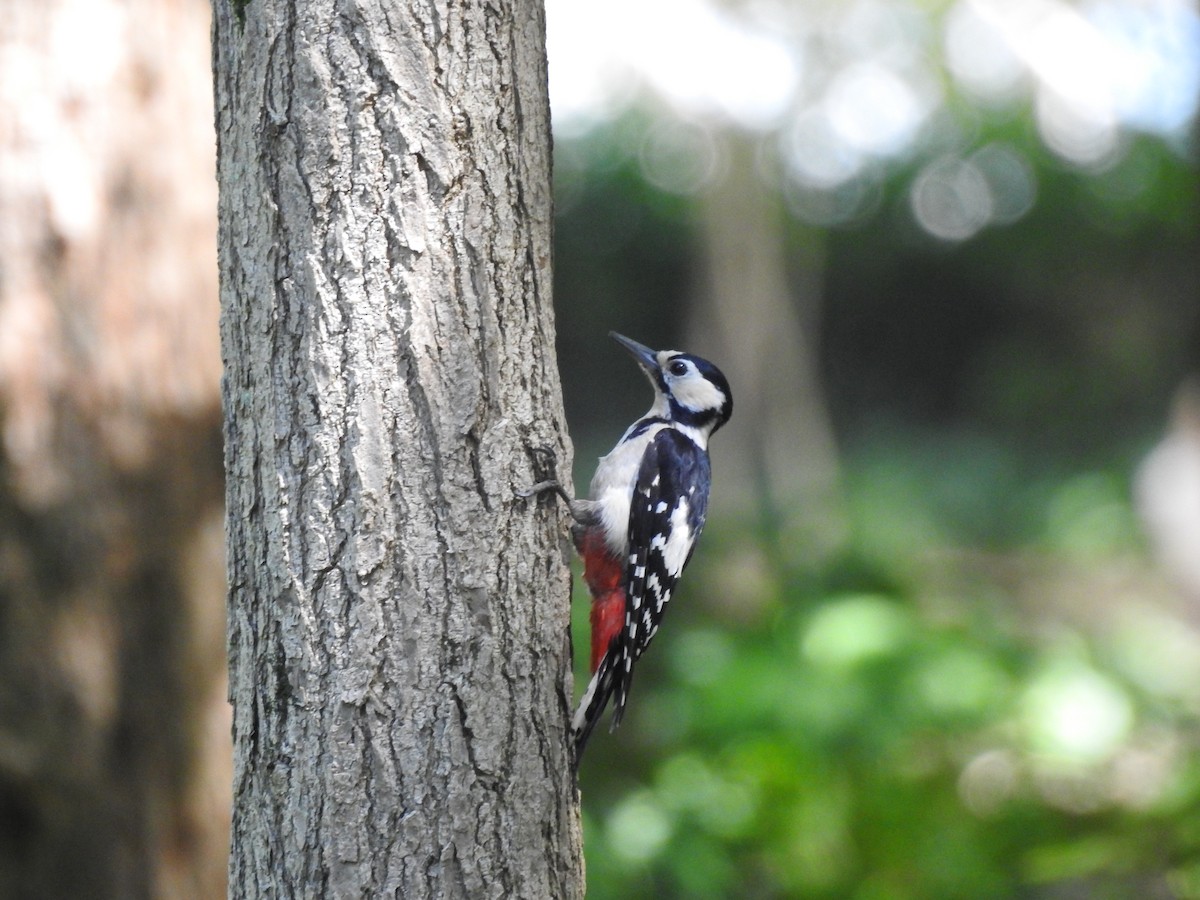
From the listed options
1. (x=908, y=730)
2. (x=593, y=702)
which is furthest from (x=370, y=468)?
(x=908, y=730)

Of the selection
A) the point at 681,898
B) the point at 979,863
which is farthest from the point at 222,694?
the point at 979,863

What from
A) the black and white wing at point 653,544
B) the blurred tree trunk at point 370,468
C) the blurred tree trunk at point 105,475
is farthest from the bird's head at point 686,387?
the blurred tree trunk at point 370,468

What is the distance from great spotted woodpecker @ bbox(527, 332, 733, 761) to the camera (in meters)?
3.02

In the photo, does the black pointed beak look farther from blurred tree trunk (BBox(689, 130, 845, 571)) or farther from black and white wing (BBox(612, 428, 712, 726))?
blurred tree trunk (BBox(689, 130, 845, 571))

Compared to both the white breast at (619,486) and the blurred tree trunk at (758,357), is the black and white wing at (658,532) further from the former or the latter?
the blurred tree trunk at (758,357)

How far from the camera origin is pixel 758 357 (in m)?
11.6

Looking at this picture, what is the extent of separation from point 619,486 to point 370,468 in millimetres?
1454

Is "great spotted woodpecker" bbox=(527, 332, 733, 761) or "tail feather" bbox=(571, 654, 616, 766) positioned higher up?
"great spotted woodpecker" bbox=(527, 332, 733, 761)

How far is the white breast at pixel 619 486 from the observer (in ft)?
10.4

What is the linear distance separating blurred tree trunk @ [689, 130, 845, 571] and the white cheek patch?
19.4 feet

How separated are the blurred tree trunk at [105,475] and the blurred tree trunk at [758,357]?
696 cm

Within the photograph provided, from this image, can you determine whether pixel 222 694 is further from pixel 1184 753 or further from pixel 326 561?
pixel 1184 753

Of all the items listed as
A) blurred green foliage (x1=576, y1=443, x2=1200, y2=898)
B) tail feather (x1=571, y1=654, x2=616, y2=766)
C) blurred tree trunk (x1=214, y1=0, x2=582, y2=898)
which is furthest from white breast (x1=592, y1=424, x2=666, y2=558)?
blurred tree trunk (x1=214, y1=0, x2=582, y2=898)

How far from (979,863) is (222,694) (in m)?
2.55
